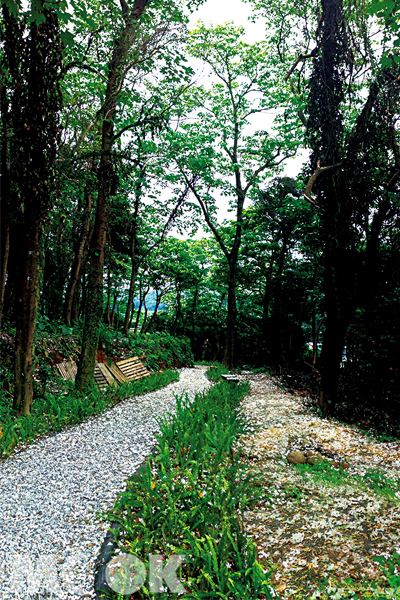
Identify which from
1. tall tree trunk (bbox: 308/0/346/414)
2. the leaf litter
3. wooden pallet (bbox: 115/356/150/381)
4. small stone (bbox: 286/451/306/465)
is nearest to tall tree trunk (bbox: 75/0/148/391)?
wooden pallet (bbox: 115/356/150/381)

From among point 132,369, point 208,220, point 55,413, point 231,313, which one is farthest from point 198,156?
point 55,413

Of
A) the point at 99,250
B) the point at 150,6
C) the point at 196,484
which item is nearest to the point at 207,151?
the point at 150,6

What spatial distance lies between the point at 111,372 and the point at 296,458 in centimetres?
531

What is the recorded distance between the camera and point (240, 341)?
60.0ft

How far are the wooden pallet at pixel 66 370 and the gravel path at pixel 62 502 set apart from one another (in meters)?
2.29

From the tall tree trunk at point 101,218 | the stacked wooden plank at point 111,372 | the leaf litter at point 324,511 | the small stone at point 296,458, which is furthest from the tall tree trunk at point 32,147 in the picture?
the small stone at point 296,458

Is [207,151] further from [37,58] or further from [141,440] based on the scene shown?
[141,440]

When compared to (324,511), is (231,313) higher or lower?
higher

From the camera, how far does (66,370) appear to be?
698 centimetres

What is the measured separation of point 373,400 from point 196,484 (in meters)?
4.73

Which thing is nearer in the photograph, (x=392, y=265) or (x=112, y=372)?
(x=392, y=265)

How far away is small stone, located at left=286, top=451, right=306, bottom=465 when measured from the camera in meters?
3.86

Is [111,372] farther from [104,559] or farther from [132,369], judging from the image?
[104,559]

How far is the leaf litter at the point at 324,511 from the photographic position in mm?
2189
